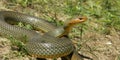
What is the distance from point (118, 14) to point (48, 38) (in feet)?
9.99

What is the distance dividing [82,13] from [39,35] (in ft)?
7.13

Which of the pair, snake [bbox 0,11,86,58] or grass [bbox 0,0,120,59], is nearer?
snake [bbox 0,11,86,58]

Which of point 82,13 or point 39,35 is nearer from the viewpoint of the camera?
point 39,35

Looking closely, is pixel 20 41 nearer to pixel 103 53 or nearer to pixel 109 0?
pixel 103 53

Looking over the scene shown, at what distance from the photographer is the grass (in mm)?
8062

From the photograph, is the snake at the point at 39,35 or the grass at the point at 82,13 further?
the grass at the point at 82,13

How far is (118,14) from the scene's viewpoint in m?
9.16

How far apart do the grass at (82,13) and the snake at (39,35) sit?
0.33 metres

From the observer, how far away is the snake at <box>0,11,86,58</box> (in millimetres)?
6316

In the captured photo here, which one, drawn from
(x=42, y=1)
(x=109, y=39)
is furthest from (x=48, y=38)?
(x=42, y=1)

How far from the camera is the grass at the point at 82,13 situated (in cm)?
806

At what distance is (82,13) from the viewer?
8.83 m

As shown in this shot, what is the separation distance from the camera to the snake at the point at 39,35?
632 centimetres

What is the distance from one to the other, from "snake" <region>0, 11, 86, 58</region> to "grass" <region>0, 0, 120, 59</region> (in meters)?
0.33
